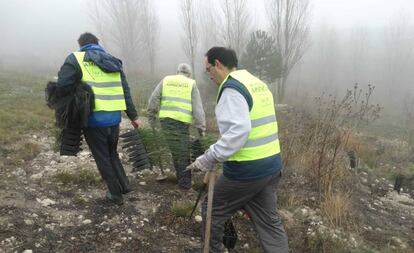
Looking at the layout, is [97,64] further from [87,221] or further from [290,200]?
[290,200]

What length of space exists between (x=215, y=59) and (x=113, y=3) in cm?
3184

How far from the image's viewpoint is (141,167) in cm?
473

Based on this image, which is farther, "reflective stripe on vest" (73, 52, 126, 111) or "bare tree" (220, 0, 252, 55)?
"bare tree" (220, 0, 252, 55)

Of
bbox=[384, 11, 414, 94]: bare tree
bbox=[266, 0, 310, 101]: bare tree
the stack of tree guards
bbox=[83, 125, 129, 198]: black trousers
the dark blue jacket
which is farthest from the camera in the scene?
bbox=[384, 11, 414, 94]: bare tree

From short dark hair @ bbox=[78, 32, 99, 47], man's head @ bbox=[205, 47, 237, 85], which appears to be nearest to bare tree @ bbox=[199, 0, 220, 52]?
short dark hair @ bbox=[78, 32, 99, 47]

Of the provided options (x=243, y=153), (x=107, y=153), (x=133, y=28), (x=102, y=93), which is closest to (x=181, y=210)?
(x=107, y=153)

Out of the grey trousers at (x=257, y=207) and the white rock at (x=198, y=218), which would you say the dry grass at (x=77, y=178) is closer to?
the white rock at (x=198, y=218)

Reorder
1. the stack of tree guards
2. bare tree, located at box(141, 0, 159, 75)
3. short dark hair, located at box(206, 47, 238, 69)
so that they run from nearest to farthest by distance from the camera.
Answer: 1. short dark hair, located at box(206, 47, 238, 69)
2. the stack of tree guards
3. bare tree, located at box(141, 0, 159, 75)

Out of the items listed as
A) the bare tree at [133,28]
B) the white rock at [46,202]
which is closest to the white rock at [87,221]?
the white rock at [46,202]

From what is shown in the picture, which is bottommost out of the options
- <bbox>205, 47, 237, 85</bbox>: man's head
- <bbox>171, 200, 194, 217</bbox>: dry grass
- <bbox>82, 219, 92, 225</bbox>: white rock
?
<bbox>171, 200, 194, 217</bbox>: dry grass

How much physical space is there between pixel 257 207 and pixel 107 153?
1883 mm

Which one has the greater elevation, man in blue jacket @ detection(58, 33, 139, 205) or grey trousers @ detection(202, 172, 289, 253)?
man in blue jacket @ detection(58, 33, 139, 205)

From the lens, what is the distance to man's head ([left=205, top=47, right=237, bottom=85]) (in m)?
3.03

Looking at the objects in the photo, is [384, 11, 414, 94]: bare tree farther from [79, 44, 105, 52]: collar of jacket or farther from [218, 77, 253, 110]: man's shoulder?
[218, 77, 253, 110]: man's shoulder
